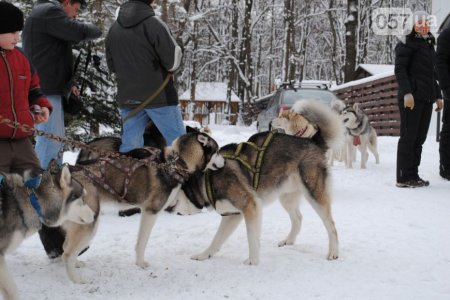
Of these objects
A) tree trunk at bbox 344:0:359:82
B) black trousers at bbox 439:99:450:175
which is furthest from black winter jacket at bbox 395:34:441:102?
tree trunk at bbox 344:0:359:82

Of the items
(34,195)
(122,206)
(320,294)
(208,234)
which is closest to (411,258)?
(320,294)

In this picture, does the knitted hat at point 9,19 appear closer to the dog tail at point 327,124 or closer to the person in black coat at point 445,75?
the dog tail at point 327,124

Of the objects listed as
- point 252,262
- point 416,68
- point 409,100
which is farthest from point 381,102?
point 252,262

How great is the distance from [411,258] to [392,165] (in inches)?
230

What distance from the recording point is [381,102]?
16.3 metres

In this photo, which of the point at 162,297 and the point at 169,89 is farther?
the point at 169,89

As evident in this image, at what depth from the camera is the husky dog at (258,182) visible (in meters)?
3.53

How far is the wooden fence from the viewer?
1520 centimetres

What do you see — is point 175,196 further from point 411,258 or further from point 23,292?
point 411,258

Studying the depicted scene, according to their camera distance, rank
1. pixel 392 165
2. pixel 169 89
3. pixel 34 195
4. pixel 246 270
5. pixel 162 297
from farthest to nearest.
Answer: pixel 392 165
pixel 169 89
pixel 246 270
pixel 162 297
pixel 34 195

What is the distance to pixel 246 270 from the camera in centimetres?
336

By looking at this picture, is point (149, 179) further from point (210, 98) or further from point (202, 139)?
point (210, 98)

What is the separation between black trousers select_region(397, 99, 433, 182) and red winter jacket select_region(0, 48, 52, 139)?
493 centimetres

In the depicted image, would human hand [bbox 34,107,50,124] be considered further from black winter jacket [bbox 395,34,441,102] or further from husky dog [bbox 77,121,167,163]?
black winter jacket [bbox 395,34,441,102]
